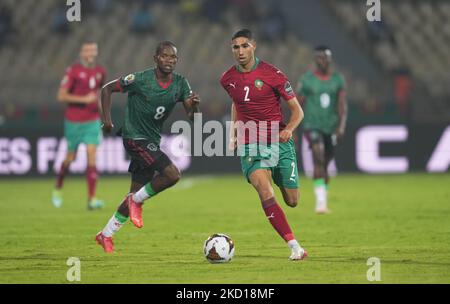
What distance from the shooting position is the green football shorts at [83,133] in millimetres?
16203

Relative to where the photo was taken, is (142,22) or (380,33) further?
(142,22)

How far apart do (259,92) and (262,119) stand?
0.93 ft

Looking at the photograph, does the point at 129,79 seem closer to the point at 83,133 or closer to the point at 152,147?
the point at 152,147

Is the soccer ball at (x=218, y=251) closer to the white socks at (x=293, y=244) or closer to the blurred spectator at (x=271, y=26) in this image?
the white socks at (x=293, y=244)

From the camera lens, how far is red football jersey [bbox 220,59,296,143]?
10203mm

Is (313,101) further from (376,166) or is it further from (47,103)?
(47,103)

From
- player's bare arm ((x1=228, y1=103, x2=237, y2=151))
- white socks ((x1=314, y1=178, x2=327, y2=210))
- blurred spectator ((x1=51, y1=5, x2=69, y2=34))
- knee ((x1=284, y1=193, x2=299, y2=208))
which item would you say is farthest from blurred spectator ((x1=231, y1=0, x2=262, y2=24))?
knee ((x1=284, y1=193, x2=299, y2=208))

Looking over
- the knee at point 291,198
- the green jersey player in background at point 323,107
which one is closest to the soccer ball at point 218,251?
the knee at point 291,198

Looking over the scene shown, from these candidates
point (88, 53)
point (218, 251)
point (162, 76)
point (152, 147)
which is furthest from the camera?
point (88, 53)

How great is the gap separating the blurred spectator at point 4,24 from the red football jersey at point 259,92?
17.9m

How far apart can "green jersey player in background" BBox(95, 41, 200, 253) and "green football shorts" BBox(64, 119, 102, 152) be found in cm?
539

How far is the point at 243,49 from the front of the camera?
10000 mm

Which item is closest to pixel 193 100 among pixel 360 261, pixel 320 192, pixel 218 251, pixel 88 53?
pixel 218 251

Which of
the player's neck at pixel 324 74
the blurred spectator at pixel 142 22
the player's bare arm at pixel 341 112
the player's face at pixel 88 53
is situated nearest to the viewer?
the player's bare arm at pixel 341 112
